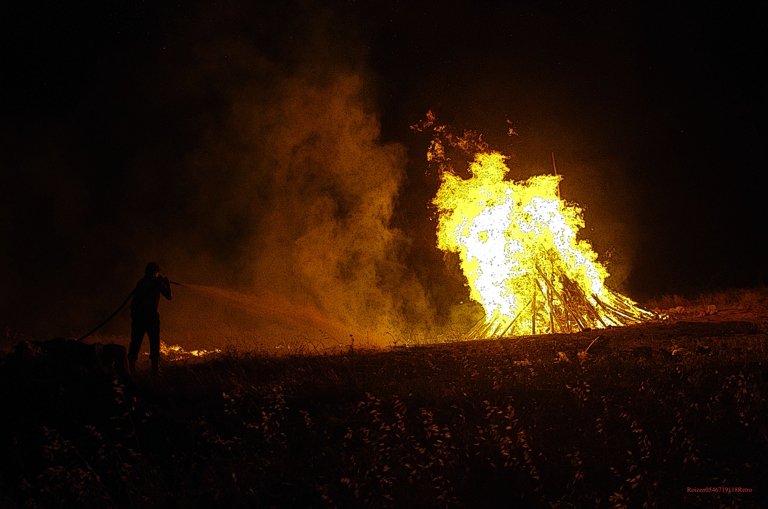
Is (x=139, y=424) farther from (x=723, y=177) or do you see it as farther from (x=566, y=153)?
(x=723, y=177)

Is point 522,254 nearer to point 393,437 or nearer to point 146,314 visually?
point 146,314

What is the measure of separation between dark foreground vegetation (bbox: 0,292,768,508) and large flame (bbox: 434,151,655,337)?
4977 millimetres

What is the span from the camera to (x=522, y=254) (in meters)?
14.2

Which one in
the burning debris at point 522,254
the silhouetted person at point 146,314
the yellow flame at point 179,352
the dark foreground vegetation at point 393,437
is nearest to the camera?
the dark foreground vegetation at point 393,437

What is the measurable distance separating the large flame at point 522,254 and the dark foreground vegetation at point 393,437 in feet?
16.3

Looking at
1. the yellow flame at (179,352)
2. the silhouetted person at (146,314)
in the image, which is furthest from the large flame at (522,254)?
the silhouetted person at (146,314)

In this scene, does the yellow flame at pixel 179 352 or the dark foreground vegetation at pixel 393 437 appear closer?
the dark foreground vegetation at pixel 393 437

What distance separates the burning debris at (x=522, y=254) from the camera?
1394 centimetres

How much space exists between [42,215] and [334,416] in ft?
65.0

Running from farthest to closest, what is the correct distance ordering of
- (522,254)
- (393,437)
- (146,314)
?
(522,254)
(146,314)
(393,437)

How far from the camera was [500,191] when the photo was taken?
1473 cm

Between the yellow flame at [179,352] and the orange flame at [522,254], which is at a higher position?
the orange flame at [522,254]

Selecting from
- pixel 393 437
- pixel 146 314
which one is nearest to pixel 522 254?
pixel 146 314

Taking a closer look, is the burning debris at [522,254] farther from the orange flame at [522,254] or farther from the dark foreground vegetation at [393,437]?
the dark foreground vegetation at [393,437]
